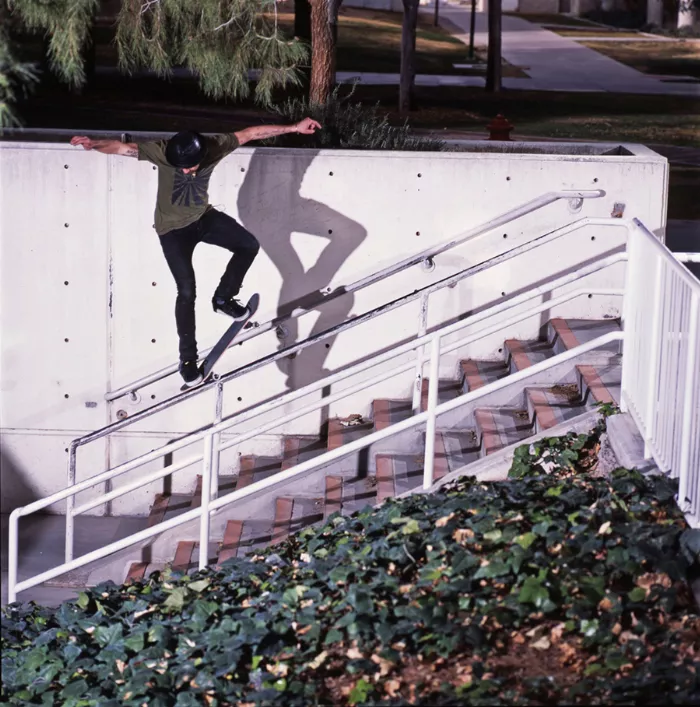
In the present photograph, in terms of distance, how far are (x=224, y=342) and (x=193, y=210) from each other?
936 mm

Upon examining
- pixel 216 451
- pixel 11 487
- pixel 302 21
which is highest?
pixel 302 21

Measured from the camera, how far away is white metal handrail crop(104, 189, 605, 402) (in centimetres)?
823

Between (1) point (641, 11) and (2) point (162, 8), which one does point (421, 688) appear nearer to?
(2) point (162, 8)

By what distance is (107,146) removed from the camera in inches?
296

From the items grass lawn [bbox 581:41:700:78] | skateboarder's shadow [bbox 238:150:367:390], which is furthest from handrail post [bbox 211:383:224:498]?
grass lawn [bbox 581:41:700:78]

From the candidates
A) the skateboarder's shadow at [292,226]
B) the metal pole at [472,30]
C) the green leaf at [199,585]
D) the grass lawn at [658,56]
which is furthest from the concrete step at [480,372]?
the grass lawn at [658,56]

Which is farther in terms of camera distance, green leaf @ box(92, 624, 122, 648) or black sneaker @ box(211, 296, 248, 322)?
black sneaker @ box(211, 296, 248, 322)

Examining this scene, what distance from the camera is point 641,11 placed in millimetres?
23875

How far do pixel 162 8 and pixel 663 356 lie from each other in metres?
5.32

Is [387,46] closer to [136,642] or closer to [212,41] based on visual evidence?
[212,41]

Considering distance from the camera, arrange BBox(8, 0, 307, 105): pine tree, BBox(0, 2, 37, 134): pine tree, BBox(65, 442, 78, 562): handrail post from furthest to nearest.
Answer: BBox(8, 0, 307, 105): pine tree < BBox(65, 442, 78, 562): handrail post < BBox(0, 2, 37, 134): pine tree

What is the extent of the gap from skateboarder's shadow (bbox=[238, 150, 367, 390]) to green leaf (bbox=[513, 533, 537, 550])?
13.7 ft

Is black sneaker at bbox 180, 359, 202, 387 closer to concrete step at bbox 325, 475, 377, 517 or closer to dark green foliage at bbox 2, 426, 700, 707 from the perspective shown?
concrete step at bbox 325, 475, 377, 517

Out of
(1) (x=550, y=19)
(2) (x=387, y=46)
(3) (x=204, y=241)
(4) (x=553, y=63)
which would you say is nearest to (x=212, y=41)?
(3) (x=204, y=241)
